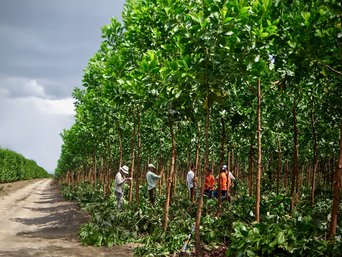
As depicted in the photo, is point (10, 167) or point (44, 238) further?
point (10, 167)

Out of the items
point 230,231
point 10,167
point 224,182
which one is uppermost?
point 10,167

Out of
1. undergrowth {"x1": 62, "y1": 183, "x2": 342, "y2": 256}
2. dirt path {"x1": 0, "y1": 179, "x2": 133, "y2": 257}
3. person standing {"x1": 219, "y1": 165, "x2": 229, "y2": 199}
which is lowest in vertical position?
dirt path {"x1": 0, "y1": 179, "x2": 133, "y2": 257}

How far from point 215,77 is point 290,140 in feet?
48.1

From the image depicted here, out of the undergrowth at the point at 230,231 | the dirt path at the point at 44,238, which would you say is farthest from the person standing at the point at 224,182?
the dirt path at the point at 44,238

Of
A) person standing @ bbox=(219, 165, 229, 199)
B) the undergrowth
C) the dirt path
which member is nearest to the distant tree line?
the dirt path

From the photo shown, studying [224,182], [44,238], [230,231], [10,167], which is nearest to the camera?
[230,231]

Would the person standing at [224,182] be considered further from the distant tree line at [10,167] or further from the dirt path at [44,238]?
the distant tree line at [10,167]

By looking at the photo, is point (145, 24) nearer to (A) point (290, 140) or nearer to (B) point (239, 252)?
(B) point (239, 252)

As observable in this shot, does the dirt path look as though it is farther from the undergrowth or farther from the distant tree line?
the distant tree line

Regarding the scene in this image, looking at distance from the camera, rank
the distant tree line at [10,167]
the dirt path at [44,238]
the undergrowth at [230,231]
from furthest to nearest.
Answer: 1. the distant tree line at [10,167]
2. the dirt path at [44,238]
3. the undergrowth at [230,231]

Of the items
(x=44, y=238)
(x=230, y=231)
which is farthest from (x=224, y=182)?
(x=44, y=238)

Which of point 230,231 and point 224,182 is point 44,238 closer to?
point 230,231

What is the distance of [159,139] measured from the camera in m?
19.6

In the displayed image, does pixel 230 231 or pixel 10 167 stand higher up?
pixel 10 167
